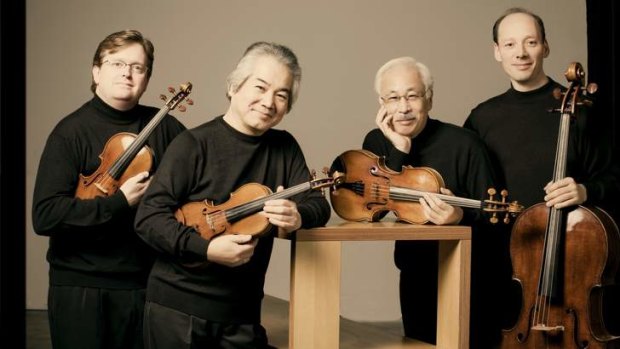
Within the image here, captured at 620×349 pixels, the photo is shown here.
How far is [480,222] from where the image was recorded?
3305 millimetres

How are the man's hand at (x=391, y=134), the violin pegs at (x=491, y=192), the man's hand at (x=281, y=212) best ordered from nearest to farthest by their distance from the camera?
1. the man's hand at (x=281, y=212)
2. the violin pegs at (x=491, y=192)
3. the man's hand at (x=391, y=134)

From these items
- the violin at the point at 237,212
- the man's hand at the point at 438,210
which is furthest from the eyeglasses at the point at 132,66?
the man's hand at the point at 438,210

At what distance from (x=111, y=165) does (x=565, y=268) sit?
168cm

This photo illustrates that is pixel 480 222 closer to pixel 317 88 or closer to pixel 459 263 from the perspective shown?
pixel 459 263

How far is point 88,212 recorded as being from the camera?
10.1ft

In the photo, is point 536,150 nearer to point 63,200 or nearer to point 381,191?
point 381,191

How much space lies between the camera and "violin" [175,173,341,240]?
2.78 m

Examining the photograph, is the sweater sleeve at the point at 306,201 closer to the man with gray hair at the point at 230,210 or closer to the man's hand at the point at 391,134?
the man with gray hair at the point at 230,210

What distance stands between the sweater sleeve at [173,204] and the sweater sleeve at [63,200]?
11.2 inches

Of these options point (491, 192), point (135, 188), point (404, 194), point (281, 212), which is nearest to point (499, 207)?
point (491, 192)

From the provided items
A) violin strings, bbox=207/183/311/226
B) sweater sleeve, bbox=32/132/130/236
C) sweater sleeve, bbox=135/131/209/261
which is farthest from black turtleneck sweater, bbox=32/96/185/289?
violin strings, bbox=207/183/311/226

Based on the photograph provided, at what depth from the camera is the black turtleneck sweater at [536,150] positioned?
3482 millimetres

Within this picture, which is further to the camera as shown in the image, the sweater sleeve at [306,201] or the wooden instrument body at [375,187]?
the wooden instrument body at [375,187]

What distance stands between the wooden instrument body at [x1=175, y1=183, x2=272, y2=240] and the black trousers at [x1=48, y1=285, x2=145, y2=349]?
0.56 meters
